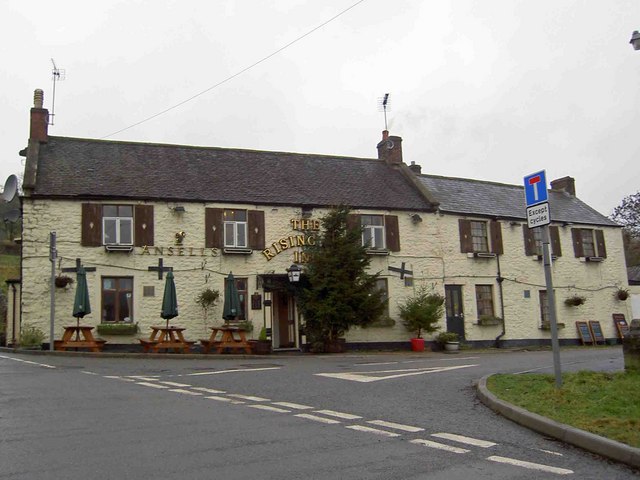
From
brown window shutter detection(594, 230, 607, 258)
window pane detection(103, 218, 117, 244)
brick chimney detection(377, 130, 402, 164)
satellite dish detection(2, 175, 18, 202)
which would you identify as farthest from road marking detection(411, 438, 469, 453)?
brown window shutter detection(594, 230, 607, 258)

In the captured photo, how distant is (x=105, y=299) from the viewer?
856 inches

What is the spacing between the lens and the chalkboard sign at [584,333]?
2942cm

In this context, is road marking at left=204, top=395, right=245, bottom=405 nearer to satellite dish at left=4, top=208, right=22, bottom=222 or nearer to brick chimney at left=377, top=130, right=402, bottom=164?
satellite dish at left=4, top=208, right=22, bottom=222

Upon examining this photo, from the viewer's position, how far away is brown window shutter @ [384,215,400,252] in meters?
25.9

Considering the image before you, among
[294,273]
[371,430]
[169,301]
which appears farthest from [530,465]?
[294,273]

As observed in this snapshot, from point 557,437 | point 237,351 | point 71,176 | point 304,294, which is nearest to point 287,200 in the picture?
point 304,294

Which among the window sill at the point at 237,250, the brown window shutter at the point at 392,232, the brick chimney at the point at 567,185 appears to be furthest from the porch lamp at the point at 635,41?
the brick chimney at the point at 567,185

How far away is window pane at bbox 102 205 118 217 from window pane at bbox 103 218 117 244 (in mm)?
Answer: 186

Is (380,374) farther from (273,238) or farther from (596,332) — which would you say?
(596,332)

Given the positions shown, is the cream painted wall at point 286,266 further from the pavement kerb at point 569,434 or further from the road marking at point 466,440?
the road marking at point 466,440

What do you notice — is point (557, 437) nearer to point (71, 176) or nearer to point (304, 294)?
point (304, 294)

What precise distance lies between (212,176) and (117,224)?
4438 millimetres

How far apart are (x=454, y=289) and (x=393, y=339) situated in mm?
3893

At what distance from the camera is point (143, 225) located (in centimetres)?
2231
